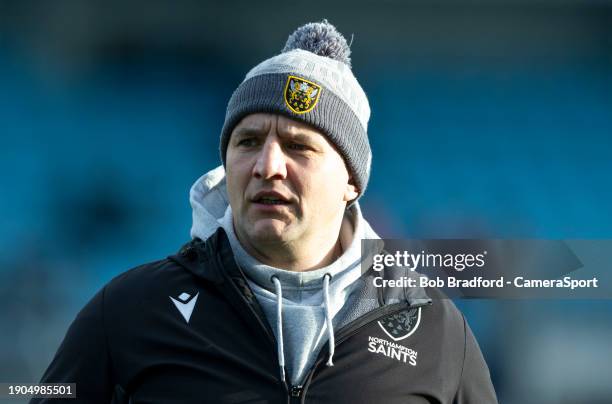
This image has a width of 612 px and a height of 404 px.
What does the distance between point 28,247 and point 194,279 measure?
2521mm

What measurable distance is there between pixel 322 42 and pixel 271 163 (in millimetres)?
346

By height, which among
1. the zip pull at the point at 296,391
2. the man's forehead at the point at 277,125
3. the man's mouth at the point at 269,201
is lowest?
the zip pull at the point at 296,391

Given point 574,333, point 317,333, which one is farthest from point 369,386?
point 574,333

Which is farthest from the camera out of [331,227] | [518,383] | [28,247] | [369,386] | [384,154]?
[384,154]

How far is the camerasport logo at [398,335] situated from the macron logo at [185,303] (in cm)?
30

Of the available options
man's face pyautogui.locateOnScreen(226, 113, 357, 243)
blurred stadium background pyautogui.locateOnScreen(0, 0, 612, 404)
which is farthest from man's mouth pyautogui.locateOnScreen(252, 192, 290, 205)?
blurred stadium background pyautogui.locateOnScreen(0, 0, 612, 404)

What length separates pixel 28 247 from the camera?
368cm

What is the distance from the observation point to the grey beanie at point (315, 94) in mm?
1398

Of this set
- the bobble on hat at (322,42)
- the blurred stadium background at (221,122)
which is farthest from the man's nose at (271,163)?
the blurred stadium background at (221,122)

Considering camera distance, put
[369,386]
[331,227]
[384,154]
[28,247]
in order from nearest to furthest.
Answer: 1. [369,386]
2. [331,227]
3. [28,247]
4. [384,154]

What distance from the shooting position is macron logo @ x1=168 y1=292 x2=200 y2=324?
1.34m

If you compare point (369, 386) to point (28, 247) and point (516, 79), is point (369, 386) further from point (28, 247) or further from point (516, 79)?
point (516, 79)

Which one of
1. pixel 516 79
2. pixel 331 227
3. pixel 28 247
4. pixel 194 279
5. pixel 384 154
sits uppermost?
pixel 516 79

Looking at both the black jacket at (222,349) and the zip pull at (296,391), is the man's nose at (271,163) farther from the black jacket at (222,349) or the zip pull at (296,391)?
the zip pull at (296,391)
